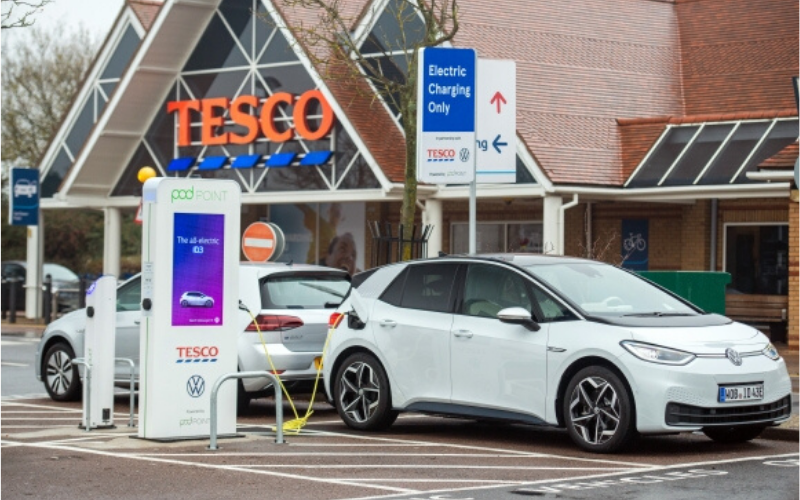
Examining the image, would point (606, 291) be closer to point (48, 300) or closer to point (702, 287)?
point (702, 287)

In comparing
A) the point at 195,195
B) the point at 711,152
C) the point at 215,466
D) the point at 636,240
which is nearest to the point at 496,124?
the point at 195,195

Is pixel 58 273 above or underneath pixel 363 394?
above

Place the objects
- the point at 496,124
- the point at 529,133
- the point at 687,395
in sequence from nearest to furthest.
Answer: the point at 687,395 → the point at 496,124 → the point at 529,133

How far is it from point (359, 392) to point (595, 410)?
8.88ft

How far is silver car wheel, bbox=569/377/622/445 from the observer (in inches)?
501

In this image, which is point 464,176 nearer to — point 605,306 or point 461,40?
point 605,306

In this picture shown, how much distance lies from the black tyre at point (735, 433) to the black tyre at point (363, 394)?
2.83m

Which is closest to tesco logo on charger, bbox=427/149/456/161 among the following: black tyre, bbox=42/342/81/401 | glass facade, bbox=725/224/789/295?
black tyre, bbox=42/342/81/401

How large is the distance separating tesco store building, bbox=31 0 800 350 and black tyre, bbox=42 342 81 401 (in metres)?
11.6

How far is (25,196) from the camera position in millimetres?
39344

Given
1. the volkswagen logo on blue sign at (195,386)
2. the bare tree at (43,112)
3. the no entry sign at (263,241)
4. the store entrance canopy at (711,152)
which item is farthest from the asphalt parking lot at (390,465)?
the bare tree at (43,112)

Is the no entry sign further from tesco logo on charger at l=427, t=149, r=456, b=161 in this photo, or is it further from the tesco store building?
the tesco store building

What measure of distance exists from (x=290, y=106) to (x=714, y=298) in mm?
17472

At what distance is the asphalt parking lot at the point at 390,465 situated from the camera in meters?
10.8
